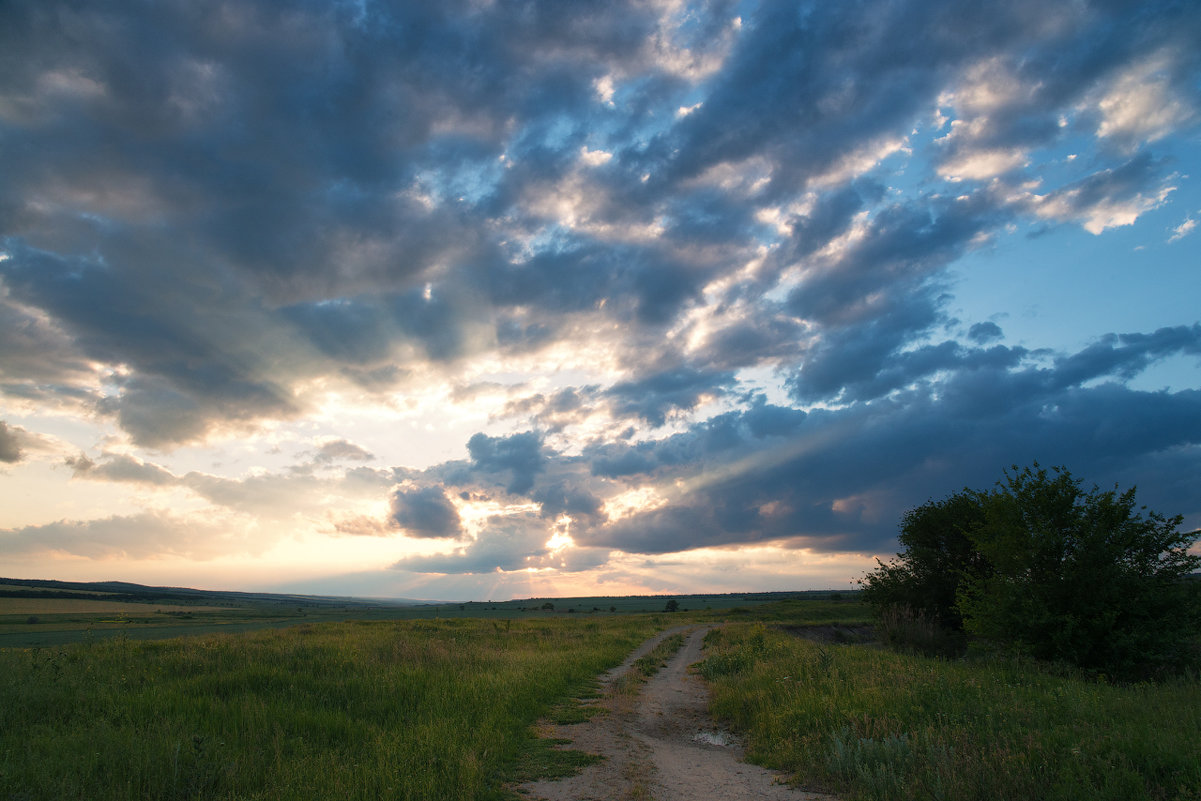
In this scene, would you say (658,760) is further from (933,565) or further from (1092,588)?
(933,565)

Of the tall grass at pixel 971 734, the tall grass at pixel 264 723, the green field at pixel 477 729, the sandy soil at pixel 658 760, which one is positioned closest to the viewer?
the tall grass at pixel 971 734

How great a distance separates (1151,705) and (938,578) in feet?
80.9

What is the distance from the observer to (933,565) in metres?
33.5

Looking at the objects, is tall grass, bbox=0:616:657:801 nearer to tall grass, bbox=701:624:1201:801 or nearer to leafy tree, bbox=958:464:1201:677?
tall grass, bbox=701:624:1201:801

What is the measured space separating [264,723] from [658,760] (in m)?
7.59

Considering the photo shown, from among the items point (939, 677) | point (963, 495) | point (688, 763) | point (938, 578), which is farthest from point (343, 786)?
point (963, 495)

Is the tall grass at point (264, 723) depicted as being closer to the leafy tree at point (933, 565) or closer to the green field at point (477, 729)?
the green field at point (477, 729)

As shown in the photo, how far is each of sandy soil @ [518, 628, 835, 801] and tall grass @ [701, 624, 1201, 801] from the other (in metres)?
0.67

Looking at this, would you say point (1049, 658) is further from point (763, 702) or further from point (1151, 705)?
point (763, 702)

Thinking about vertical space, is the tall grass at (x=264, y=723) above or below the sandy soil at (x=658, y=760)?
above

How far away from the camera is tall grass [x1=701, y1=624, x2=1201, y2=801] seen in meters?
7.22

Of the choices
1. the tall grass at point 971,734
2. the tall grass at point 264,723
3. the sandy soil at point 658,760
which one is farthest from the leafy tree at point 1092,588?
the tall grass at point 264,723

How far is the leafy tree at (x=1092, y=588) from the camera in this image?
56.3 ft

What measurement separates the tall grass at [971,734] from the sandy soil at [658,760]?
26.3 inches
